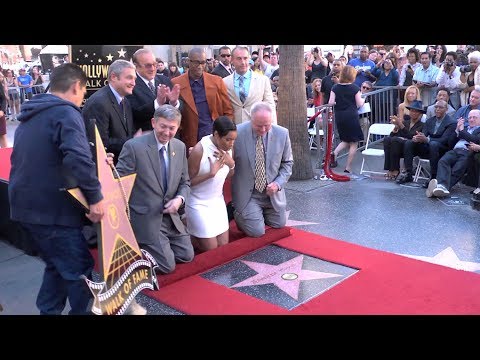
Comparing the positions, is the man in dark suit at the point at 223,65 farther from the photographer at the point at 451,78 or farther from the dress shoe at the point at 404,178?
the photographer at the point at 451,78

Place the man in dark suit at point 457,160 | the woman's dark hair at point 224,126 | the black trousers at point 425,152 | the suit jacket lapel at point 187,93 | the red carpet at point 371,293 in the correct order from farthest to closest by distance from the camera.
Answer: the black trousers at point 425,152 → the man in dark suit at point 457,160 → the suit jacket lapel at point 187,93 → the woman's dark hair at point 224,126 → the red carpet at point 371,293

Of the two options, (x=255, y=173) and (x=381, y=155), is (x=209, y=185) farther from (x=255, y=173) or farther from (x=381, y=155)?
(x=381, y=155)

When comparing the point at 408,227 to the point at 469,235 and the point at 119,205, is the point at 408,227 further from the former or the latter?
the point at 119,205

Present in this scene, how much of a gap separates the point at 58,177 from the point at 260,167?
2.21 m

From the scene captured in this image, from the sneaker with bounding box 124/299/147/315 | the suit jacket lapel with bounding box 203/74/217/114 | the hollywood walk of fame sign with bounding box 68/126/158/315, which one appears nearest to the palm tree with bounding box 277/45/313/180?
the suit jacket lapel with bounding box 203/74/217/114

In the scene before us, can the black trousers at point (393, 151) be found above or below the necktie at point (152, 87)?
below

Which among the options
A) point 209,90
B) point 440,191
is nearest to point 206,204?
point 209,90

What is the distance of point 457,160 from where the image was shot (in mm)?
6527

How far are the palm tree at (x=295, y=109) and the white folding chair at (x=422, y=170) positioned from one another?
1.50 metres

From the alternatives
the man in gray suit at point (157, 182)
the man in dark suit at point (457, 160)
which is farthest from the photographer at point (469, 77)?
the man in gray suit at point (157, 182)

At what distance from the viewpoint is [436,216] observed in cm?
574

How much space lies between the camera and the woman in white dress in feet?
14.9

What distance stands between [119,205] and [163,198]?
728mm

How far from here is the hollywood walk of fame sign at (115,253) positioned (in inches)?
123
